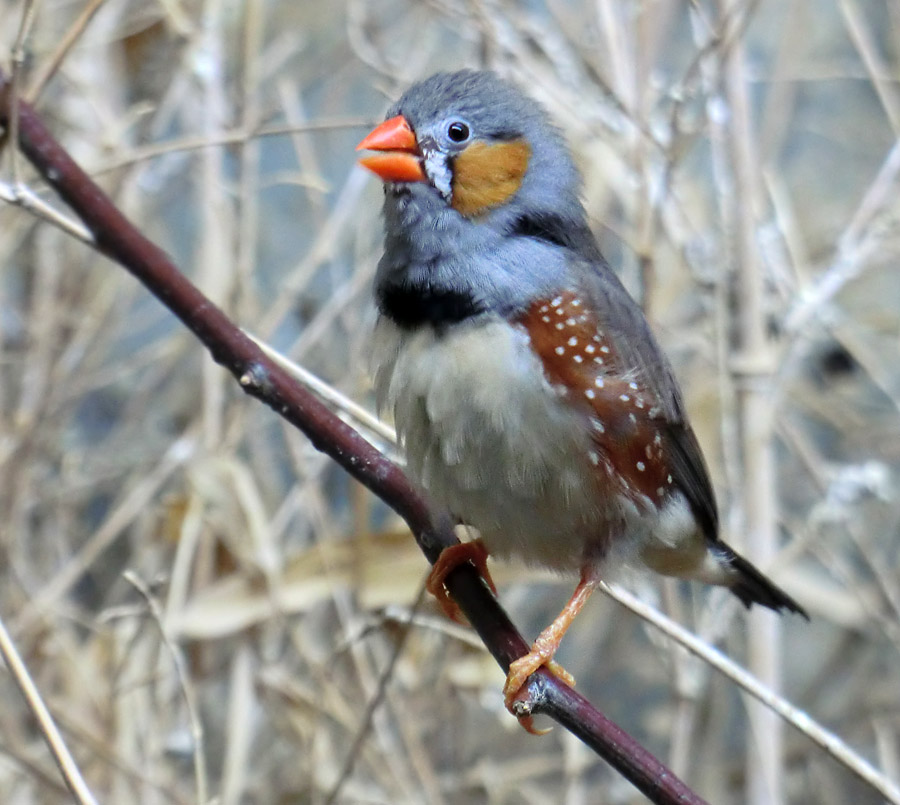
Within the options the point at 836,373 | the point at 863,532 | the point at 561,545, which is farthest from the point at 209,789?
the point at 836,373

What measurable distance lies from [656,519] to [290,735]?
4.20 ft

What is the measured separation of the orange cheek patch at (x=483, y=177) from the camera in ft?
5.48

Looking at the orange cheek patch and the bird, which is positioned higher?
the orange cheek patch

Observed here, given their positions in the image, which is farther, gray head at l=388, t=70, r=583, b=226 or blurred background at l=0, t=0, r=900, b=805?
blurred background at l=0, t=0, r=900, b=805

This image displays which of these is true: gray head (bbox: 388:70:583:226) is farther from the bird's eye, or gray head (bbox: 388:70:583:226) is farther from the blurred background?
the blurred background

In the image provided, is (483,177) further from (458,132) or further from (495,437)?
(495,437)

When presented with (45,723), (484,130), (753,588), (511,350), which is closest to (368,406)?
(753,588)

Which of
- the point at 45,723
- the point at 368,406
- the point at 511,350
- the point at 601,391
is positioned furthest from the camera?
the point at 368,406

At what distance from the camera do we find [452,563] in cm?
177

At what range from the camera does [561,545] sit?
5.79 feet

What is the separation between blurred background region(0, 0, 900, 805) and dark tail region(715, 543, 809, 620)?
0.31m

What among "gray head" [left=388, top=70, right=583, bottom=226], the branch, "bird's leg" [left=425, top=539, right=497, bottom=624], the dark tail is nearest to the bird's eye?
"gray head" [left=388, top=70, right=583, bottom=226]

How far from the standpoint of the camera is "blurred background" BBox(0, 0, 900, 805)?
7.92 ft

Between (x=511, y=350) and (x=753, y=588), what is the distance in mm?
808
